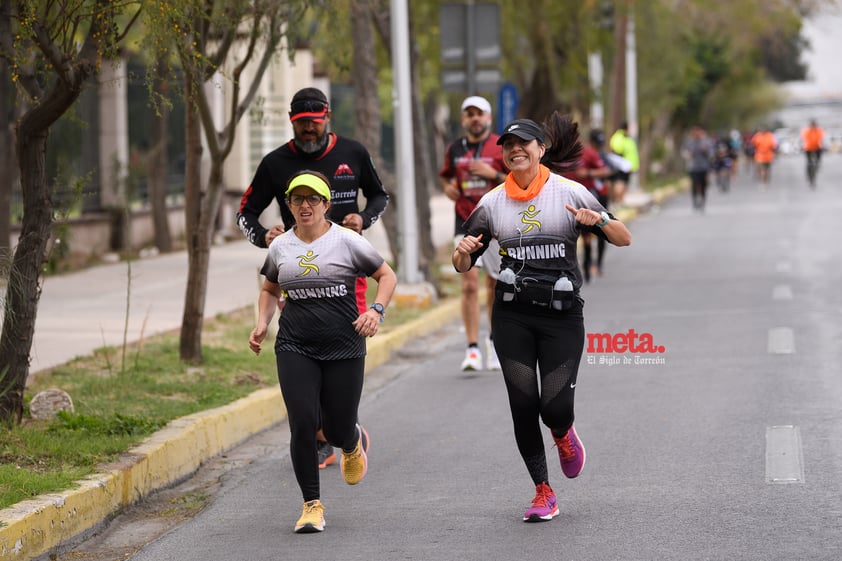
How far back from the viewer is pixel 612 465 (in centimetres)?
824

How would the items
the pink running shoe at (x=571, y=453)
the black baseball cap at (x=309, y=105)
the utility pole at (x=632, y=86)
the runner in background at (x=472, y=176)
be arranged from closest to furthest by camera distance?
the pink running shoe at (x=571, y=453), the black baseball cap at (x=309, y=105), the runner in background at (x=472, y=176), the utility pole at (x=632, y=86)

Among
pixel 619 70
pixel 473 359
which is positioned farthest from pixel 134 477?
pixel 619 70

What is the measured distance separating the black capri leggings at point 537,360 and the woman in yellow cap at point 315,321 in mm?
575

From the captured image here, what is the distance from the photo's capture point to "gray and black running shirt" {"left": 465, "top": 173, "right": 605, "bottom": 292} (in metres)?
6.91

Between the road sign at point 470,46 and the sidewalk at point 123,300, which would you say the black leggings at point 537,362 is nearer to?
the sidewalk at point 123,300

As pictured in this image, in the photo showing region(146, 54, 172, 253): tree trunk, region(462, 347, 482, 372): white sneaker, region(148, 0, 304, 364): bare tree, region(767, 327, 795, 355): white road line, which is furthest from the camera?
region(146, 54, 172, 253): tree trunk

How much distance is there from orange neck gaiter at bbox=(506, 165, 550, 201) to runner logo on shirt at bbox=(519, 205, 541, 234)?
56 mm

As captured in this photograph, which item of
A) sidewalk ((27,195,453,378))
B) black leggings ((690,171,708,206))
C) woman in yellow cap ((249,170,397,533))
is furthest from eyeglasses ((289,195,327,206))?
black leggings ((690,171,708,206))

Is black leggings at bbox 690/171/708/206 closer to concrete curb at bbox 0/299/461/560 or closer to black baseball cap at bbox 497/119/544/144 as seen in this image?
concrete curb at bbox 0/299/461/560

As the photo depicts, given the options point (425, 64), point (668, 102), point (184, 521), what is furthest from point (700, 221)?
point (184, 521)

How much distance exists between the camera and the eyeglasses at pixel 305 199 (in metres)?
7.01

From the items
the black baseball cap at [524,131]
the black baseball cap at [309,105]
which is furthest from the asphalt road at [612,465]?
the black baseball cap at [309,105]

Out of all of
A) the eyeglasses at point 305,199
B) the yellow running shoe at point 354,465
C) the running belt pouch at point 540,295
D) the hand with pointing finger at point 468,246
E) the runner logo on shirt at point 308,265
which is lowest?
the yellow running shoe at point 354,465

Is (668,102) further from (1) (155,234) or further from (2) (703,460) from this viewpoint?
(2) (703,460)
